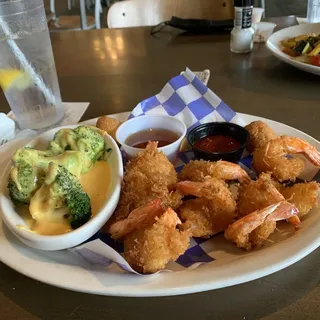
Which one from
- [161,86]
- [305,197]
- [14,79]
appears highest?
[14,79]

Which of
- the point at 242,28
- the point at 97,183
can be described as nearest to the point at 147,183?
the point at 97,183

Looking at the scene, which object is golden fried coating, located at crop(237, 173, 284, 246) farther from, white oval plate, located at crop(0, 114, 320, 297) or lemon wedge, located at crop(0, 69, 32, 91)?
lemon wedge, located at crop(0, 69, 32, 91)

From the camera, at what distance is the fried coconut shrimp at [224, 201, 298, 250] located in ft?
3.12

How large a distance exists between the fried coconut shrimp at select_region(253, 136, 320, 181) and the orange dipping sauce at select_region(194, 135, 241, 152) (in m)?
0.13

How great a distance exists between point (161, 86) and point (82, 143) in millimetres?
876

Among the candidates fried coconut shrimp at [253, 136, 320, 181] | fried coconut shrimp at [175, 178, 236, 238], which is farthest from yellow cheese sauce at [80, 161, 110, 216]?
fried coconut shrimp at [253, 136, 320, 181]

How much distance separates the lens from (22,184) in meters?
1.06

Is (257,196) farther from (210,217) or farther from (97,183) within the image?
(97,183)

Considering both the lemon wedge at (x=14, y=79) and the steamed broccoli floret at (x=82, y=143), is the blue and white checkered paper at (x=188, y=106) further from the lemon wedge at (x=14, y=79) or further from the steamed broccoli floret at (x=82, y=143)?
the lemon wedge at (x=14, y=79)

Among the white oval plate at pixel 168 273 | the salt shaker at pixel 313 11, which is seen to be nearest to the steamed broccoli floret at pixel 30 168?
the white oval plate at pixel 168 273

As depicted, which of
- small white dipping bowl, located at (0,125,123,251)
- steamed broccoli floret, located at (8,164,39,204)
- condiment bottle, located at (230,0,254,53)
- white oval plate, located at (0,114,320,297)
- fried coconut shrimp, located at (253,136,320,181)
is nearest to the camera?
white oval plate, located at (0,114,320,297)

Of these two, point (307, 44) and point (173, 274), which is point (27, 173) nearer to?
point (173, 274)

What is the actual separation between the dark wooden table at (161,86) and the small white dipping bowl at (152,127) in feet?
1.15

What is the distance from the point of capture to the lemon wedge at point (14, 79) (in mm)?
1525
